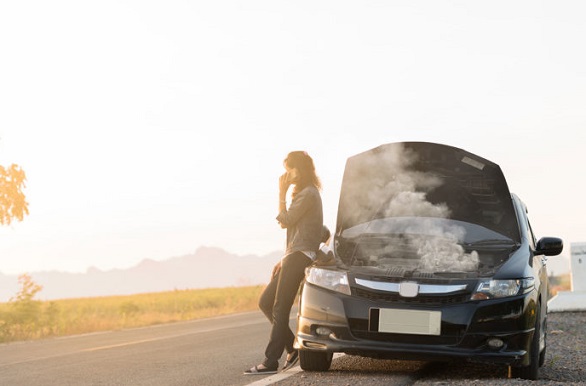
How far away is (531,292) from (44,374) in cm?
498

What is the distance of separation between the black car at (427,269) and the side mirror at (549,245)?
1 centimetres

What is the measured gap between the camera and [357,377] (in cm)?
725

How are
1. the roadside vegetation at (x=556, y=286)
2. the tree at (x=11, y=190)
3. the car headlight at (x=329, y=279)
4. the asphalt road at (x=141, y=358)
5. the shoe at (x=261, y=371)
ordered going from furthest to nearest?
1. the roadside vegetation at (x=556, y=286)
2. the tree at (x=11, y=190)
3. the asphalt road at (x=141, y=358)
4. the shoe at (x=261, y=371)
5. the car headlight at (x=329, y=279)

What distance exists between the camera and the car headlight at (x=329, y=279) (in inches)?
285

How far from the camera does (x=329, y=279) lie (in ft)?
24.1

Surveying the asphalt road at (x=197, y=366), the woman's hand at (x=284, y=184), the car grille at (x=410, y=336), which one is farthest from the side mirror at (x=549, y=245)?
the woman's hand at (x=284, y=184)

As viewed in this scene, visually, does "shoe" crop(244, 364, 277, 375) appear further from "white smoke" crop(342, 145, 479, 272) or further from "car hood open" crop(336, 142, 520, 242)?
"white smoke" crop(342, 145, 479, 272)

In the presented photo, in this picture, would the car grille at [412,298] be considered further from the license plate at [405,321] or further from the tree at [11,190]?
the tree at [11,190]

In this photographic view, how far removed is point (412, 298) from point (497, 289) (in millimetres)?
688

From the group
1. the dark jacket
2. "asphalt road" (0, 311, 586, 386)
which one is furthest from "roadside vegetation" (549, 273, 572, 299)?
the dark jacket

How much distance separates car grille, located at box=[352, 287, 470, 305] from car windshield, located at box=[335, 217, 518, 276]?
22 cm

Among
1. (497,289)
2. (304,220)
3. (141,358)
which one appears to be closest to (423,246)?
(497,289)

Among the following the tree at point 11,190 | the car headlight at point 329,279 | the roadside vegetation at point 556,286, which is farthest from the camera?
the roadside vegetation at point 556,286

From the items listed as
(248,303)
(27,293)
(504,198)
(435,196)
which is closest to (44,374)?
(435,196)
